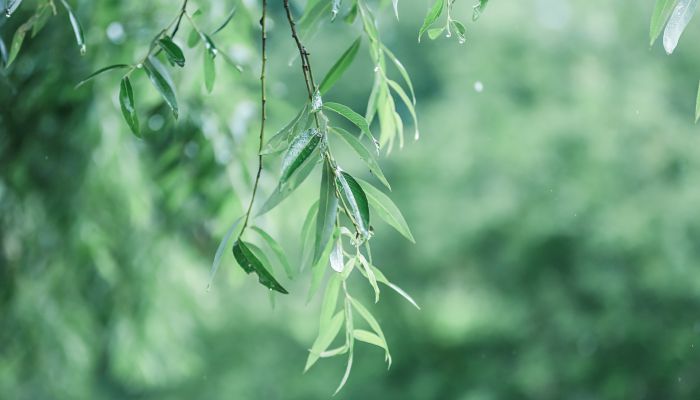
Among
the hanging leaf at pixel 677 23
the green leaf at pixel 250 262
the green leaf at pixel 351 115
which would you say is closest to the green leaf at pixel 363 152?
the green leaf at pixel 351 115

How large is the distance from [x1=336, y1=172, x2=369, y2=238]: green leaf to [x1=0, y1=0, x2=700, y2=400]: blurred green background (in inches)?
40.4

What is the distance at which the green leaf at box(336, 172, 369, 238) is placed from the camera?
0.57 m

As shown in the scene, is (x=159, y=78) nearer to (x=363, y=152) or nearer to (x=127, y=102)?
(x=127, y=102)

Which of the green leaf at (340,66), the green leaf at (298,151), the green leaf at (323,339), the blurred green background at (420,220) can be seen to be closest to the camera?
the green leaf at (298,151)

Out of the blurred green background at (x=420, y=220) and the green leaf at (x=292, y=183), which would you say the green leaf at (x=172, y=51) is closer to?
the green leaf at (x=292, y=183)

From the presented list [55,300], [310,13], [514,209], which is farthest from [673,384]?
[310,13]

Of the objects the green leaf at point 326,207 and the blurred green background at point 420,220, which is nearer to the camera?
the green leaf at point 326,207

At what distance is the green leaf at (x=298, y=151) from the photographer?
56 centimetres

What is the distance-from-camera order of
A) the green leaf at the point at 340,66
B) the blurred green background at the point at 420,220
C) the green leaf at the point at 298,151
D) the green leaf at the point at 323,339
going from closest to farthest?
the green leaf at the point at 298,151 < the green leaf at the point at 323,339 < the green leaf at the point at 340,66 < the blurred green background at the point at 420,220

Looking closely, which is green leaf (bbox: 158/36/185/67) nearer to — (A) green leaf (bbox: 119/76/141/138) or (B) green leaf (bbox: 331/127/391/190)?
(A) green leaf (bbox: 119/76/141/138)

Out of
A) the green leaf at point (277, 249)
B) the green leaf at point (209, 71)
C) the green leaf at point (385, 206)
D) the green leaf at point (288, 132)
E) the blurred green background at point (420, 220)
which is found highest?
the green leaf at point (288, 132)

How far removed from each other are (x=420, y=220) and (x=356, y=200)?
11.5ft

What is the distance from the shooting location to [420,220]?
406 cm

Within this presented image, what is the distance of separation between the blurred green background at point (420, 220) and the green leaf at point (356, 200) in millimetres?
1026
